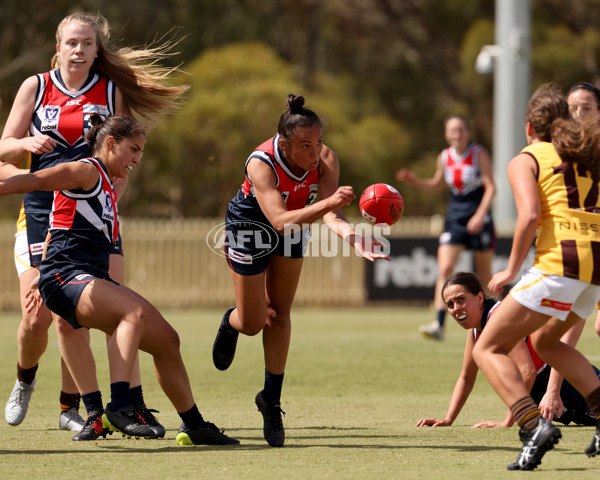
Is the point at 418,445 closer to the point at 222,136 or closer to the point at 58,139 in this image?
the point at 58,139

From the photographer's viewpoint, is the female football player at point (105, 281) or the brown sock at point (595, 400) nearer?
the brown sock at point (595, 400)

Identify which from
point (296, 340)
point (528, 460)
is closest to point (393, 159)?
point (296, 340)

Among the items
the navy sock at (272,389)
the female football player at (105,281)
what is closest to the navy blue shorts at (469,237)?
the navy sock at (272,389)

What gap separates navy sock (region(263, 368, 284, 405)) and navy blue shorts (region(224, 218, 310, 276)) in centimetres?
62

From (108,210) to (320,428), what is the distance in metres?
1.92

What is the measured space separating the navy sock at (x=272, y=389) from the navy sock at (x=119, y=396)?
0.94 m

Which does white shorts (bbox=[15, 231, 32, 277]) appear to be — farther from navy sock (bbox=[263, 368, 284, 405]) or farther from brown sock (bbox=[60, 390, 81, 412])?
navy sock (bbox=[263, 368, 284, 405])

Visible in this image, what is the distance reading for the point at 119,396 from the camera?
5324 mm

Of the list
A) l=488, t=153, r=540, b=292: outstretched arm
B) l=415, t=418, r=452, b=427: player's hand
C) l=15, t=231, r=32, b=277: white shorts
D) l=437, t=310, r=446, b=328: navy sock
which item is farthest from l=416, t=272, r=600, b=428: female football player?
l=437, t=310, r=446, b=328: navy sock

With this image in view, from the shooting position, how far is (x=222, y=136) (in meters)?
27.2

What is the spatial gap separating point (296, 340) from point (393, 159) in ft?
66.7

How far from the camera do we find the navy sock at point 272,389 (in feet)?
19.6

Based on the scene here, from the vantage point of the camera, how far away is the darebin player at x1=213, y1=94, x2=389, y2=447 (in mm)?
5789

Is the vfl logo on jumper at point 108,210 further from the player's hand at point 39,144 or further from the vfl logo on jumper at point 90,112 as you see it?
the vfl logo on jumper at point 90,112
